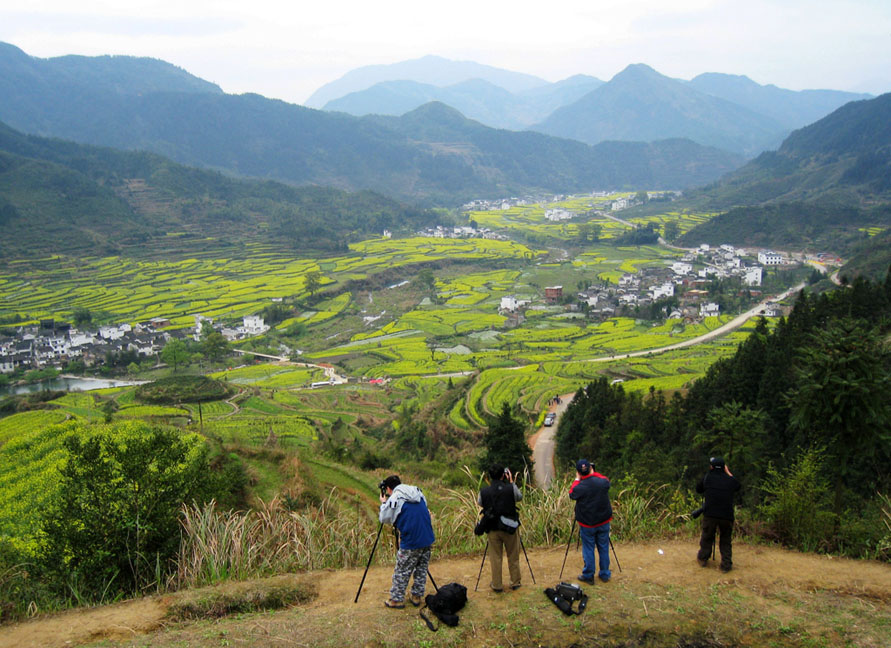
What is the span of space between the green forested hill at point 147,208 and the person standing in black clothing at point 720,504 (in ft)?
283

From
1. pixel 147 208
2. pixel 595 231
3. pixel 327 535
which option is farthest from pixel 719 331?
pixel 147 208

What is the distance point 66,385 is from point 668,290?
54.2 m

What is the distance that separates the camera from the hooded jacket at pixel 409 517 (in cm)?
572

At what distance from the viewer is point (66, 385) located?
39.9 m

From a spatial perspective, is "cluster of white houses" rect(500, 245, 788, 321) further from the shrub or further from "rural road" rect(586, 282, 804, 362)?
the shrub

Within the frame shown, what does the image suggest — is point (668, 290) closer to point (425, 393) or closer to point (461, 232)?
point (425, 393)

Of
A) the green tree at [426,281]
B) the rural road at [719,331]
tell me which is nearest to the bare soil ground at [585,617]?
the rural road at [719,331]

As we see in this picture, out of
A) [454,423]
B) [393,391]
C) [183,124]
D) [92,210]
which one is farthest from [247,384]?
[183,124]

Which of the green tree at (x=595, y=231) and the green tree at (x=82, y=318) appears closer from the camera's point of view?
the green tree at (x=82, y=318)

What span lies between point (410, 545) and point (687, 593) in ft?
10.1

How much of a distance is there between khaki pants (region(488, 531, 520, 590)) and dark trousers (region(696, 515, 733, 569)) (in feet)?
7.53

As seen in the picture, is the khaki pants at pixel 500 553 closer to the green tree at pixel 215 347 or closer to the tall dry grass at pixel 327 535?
the tall dry grass at pixel 327 535

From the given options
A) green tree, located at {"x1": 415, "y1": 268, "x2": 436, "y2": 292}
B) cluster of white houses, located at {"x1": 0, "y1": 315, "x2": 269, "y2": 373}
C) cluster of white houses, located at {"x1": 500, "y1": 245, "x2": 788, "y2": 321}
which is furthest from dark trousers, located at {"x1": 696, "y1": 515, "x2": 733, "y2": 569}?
green tree, located at {"x1": 415, "y1": 268, "x2": 436, "y2": 292}

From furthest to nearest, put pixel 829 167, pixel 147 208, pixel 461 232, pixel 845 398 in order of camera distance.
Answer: pixel 829 167
pixel 461 232
pixel 147 208
pixel 845 398
